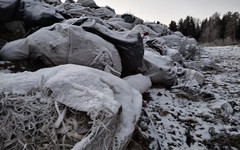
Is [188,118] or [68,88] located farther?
[188,118]

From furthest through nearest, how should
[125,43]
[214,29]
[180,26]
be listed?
[180,26] < [214,29] < [125,43]

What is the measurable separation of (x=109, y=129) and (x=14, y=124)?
51 cm

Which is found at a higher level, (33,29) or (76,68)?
(33,29)

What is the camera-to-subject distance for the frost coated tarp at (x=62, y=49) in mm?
1527

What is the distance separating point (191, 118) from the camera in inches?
74.4

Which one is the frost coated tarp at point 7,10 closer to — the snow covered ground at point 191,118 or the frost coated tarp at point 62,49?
the frost coated tarp at point 62,49

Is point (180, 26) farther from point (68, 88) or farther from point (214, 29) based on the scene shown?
point (68, 88)

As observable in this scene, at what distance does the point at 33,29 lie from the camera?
206 centimetres

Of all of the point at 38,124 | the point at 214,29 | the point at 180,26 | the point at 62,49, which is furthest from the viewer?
the point at 180,26

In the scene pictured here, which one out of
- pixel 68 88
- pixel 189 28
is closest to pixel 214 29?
pixel 189 28

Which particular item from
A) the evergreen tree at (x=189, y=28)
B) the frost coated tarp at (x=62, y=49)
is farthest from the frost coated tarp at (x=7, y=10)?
the evergreen tree at (x=189, y=28)

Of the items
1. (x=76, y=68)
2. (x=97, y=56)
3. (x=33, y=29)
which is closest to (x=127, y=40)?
(x=97, y=56)

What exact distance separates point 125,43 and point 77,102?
1.16 metres

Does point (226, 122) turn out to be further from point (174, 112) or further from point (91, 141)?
point (91, 141)
